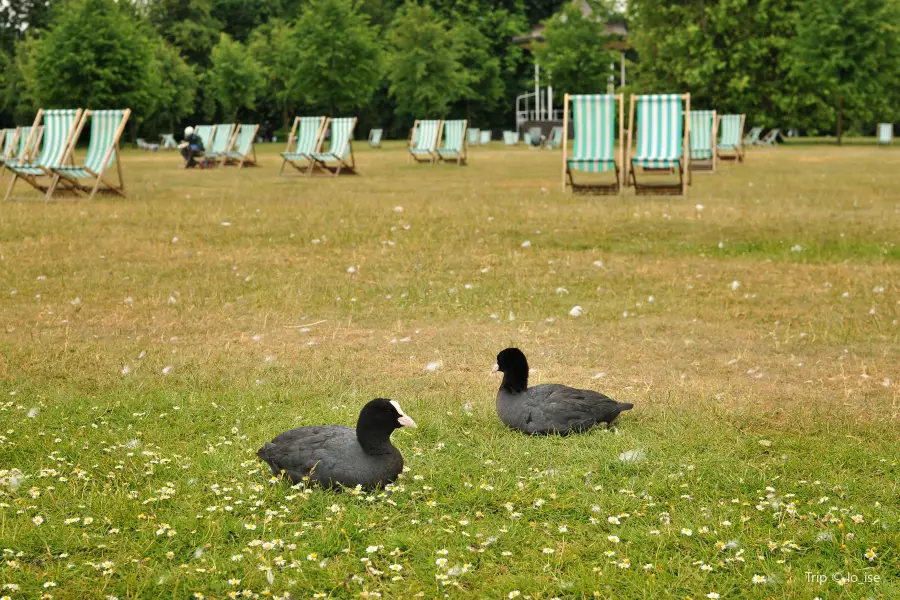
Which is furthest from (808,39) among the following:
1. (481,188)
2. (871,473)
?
(871,473)

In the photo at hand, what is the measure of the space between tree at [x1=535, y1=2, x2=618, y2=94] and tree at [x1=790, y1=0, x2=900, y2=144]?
8.19 metres

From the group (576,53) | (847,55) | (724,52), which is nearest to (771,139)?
(847,55)

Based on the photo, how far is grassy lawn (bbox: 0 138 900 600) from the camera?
2.93m

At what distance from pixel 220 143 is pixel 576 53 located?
23683 millimetres

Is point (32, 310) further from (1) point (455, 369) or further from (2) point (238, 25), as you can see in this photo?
(2) point (238, 25)

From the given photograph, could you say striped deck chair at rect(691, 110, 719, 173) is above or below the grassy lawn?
above

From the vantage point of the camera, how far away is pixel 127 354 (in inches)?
215

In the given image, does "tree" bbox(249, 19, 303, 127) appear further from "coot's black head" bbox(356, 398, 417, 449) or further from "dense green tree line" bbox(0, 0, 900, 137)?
"coot's black head" bbox(356, 398, 417, 449)

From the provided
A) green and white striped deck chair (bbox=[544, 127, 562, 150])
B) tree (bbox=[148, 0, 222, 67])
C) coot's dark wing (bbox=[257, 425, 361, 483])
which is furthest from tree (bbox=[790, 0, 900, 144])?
coot's dark wing (bbox=[257, 425, 361, 483])

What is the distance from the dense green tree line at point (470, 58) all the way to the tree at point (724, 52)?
7cm

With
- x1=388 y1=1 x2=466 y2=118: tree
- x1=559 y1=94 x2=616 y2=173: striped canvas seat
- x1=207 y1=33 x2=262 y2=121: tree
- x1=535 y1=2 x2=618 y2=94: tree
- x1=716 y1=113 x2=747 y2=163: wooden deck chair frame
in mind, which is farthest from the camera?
x1=207 y1=33 x2=262 y2=121: tree

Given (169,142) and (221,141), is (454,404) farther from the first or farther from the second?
(169,142)

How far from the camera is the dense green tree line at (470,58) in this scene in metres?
38.2

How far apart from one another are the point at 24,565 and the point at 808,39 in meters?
39.3
